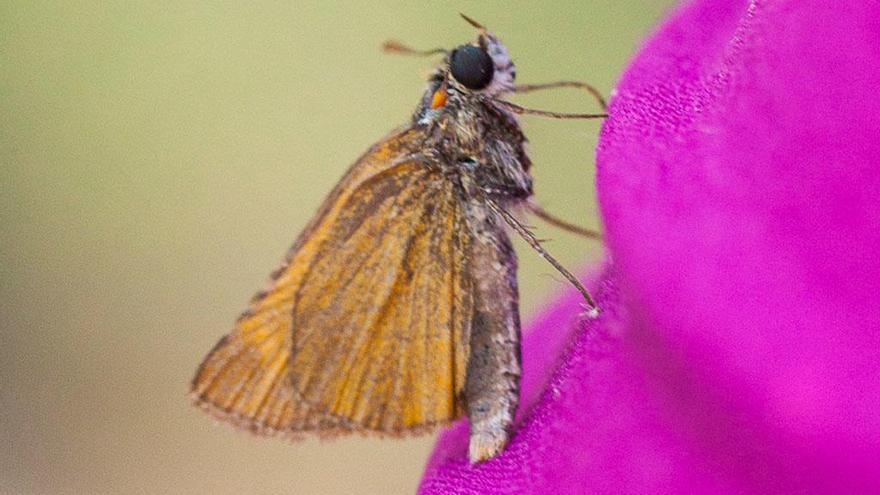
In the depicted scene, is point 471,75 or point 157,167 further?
point 157,167

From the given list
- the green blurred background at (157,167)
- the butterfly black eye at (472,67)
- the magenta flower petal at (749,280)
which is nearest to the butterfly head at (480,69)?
the butterfly black eye at (472,67)

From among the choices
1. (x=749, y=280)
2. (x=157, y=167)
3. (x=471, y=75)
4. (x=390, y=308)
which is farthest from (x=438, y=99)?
(x=157, y=167)

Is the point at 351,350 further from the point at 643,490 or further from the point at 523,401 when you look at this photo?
the point at 643,490

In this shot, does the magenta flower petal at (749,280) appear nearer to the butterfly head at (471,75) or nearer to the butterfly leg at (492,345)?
the butterfly leg at (492,345)

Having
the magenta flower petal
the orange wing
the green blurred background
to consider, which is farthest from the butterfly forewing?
the green blurred background

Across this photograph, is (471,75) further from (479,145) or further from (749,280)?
(749,280)
